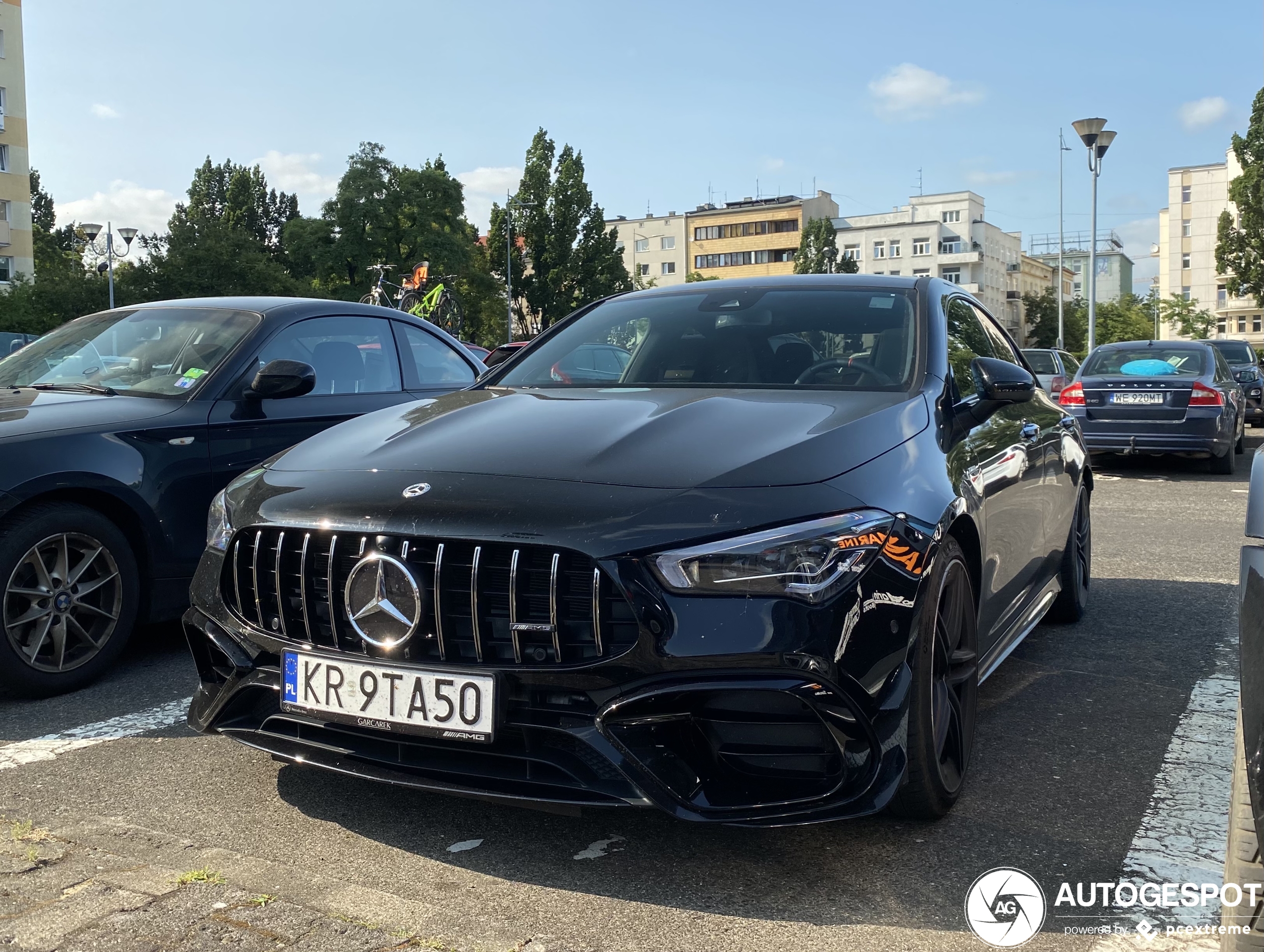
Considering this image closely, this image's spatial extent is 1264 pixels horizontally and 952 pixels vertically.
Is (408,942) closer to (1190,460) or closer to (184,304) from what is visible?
(184,304)

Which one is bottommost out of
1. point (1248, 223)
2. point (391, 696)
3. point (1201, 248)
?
point (391, 696)

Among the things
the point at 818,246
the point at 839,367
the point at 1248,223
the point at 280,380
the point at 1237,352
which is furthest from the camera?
the point at 818,246

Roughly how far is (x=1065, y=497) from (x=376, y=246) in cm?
6213

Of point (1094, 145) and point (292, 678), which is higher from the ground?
point (1094, 145)

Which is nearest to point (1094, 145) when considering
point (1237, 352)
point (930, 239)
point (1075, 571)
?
point (1237, 352)

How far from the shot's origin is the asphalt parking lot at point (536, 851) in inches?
101

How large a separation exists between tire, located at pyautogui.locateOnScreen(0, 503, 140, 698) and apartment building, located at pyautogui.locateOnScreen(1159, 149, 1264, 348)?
108166 millimetres

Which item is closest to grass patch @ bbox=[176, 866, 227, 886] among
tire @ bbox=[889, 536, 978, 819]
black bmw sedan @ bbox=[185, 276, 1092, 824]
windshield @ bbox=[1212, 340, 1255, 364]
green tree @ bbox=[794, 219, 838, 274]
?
black bmw sedan @ bbox=[185, 276, 1092, 824]

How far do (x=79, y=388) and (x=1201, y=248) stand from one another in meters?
116

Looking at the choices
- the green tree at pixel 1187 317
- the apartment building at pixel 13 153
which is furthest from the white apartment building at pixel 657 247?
the apartment building at pixel 13 153

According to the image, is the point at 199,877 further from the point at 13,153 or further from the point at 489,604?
the point at 13,153

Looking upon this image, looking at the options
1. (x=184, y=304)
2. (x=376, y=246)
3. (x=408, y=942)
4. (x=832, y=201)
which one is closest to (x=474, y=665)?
(x=408, y=942)

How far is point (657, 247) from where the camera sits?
127 meters

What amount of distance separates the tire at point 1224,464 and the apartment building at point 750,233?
102m
